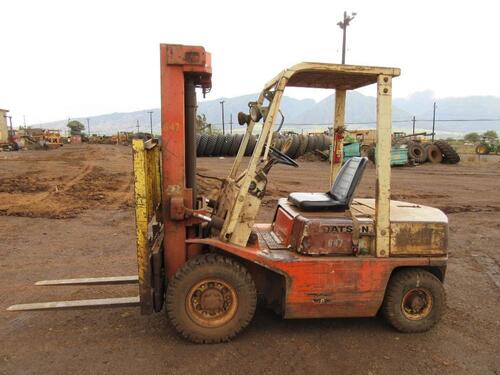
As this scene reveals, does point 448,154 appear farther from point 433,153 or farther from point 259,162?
point 259,162

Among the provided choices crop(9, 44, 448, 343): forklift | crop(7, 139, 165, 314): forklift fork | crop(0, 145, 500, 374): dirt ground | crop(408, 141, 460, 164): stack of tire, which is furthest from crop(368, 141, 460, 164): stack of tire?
crop(7, 139, 165, 314): forklift fork

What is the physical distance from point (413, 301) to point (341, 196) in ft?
4.09

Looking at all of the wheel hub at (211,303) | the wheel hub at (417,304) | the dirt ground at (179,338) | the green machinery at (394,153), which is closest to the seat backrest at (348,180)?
the wheel hub at (417,304)

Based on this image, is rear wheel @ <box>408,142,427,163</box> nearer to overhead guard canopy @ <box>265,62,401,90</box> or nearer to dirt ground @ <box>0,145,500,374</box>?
dirt ground @ <box>0,145,500,374</box>

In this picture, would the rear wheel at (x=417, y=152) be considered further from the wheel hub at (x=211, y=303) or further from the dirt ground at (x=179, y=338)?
the wheel hub at (x=211, y=303)

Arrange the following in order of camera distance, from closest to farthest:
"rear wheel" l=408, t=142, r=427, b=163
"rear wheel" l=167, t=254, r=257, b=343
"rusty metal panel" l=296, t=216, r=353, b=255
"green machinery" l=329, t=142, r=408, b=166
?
"rear wheel" l=167, t=254, r=257, b=343 → "rusty metal panel" l=296, t=216, r=353, b=255 → "green machinery" l=329, t=142, r=408, b=166 → "rear wheel" l=408, t=142, r=427, b=163

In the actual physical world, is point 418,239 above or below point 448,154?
below

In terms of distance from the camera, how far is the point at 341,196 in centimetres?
430

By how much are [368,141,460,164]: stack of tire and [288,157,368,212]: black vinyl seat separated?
69.9ft

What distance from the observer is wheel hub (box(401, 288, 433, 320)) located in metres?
4.02

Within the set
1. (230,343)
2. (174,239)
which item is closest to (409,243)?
(230,343)

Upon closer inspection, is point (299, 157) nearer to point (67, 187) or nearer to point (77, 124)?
point (67, 187)

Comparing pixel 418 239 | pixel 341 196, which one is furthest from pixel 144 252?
pixel 418 239

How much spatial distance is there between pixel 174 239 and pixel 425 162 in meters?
23.9
